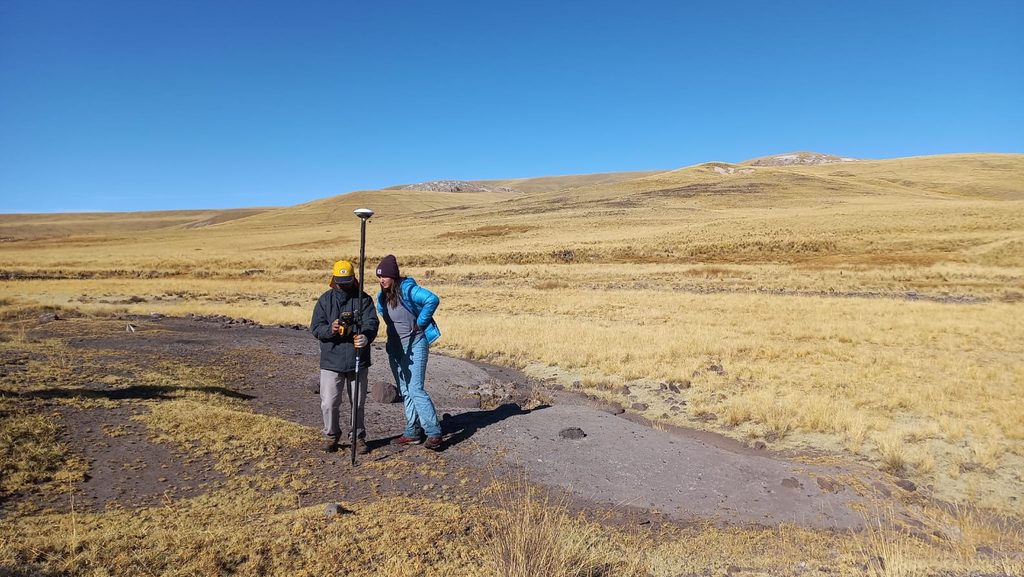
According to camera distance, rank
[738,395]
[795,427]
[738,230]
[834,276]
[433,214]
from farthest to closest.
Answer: [433,214], [738,230], [834,276], [738,395], [795,427]

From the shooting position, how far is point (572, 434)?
8.19 metres

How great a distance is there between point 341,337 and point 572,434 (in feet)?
11.5

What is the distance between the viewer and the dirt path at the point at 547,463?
6.17 metres

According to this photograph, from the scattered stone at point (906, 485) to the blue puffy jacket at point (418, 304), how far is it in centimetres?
631

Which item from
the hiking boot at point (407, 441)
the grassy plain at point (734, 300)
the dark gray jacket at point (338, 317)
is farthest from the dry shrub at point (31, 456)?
the grassy plain at point (734, 300)

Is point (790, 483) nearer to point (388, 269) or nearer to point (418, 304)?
point (418, 304)

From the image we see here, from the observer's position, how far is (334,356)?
23.4 ft

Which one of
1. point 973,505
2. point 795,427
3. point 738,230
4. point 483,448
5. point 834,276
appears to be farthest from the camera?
point 738,230

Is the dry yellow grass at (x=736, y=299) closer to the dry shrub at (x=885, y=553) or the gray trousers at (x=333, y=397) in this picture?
the dry shrub at (x=885, y=553)

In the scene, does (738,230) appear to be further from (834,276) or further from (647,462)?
(647,462)

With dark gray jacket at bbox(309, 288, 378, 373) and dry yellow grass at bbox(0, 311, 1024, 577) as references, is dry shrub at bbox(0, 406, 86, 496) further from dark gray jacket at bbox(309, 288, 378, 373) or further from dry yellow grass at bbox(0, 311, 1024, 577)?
dark gray jacket at bbox(309, 288, 378, 373)

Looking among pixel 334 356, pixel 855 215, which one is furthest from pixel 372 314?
pixel 855 215

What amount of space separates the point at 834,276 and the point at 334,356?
32201 mm

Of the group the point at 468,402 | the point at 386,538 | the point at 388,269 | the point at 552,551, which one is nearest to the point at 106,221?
the point at 468,402
